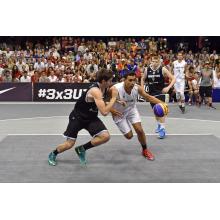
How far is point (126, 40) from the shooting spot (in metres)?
23.5

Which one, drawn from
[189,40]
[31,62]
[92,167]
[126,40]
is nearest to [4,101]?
[31,62]

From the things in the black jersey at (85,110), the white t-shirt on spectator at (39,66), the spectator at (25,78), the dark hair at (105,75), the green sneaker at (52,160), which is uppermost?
the dark hair at (105,75)

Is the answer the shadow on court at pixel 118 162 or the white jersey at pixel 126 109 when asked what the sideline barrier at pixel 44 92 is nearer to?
the shadow on court at pixel 118 162

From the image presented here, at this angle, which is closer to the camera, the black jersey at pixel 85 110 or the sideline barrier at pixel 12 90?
the black jersey at pixel 85 110

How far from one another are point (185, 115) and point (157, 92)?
14.4 feet

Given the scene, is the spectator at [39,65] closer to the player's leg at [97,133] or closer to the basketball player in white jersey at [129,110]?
the basketball player in white jersey at [129,110]

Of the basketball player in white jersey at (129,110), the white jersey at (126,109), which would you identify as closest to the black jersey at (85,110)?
the basketball player in white jersey at (129,110)

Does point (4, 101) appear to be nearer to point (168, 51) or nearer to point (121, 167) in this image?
point (168, 51)

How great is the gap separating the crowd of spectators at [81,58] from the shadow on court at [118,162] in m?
9.77

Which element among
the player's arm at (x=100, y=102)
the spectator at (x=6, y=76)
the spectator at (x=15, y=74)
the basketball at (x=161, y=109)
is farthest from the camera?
the spectator at (x=15, y=74)

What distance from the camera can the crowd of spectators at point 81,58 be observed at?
790 inches

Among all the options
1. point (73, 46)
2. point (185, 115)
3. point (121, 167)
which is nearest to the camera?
point (121, 167)

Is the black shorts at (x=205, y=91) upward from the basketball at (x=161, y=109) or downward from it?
downward

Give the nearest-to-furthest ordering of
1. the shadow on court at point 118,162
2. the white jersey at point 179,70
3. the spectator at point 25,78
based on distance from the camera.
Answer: the shadow on court at point 118,162 < the white jersey at point 179,70 < the spectator at point 25,78
